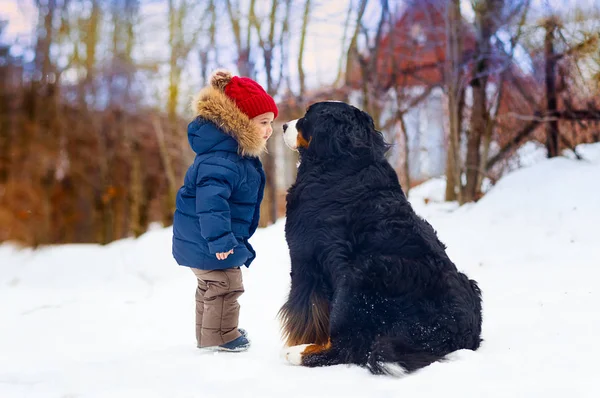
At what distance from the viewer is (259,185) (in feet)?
9.96

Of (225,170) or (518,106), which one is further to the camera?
(518,106)

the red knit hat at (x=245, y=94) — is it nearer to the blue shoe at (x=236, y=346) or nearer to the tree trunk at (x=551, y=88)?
the blue shoe at (x=236, y=346)

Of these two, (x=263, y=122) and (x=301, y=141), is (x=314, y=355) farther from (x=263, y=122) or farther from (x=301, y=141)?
(x=263, y=122)

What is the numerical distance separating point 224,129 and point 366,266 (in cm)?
108

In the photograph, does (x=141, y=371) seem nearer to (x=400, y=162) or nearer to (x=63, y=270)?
(x=63, y=270)

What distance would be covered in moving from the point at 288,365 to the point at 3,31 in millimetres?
10333

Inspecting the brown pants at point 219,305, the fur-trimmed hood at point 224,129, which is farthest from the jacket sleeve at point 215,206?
the brown pants at point 219,305

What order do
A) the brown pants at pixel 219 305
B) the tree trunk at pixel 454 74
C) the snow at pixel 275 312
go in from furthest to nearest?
the tree trunk at pixel 454 74 < the brown pants at pixel 219 305 < the snow at pixel 275 312

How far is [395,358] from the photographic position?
2.26 meters

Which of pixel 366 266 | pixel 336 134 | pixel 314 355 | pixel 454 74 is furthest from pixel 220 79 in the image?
pixel 454 74

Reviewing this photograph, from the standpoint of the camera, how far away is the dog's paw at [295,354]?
2.52 metres

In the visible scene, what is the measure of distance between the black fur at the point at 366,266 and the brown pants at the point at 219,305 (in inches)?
15.4

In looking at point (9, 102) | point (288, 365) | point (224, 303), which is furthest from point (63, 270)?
point (288, 365)

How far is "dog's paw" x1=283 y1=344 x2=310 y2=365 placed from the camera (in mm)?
2519
